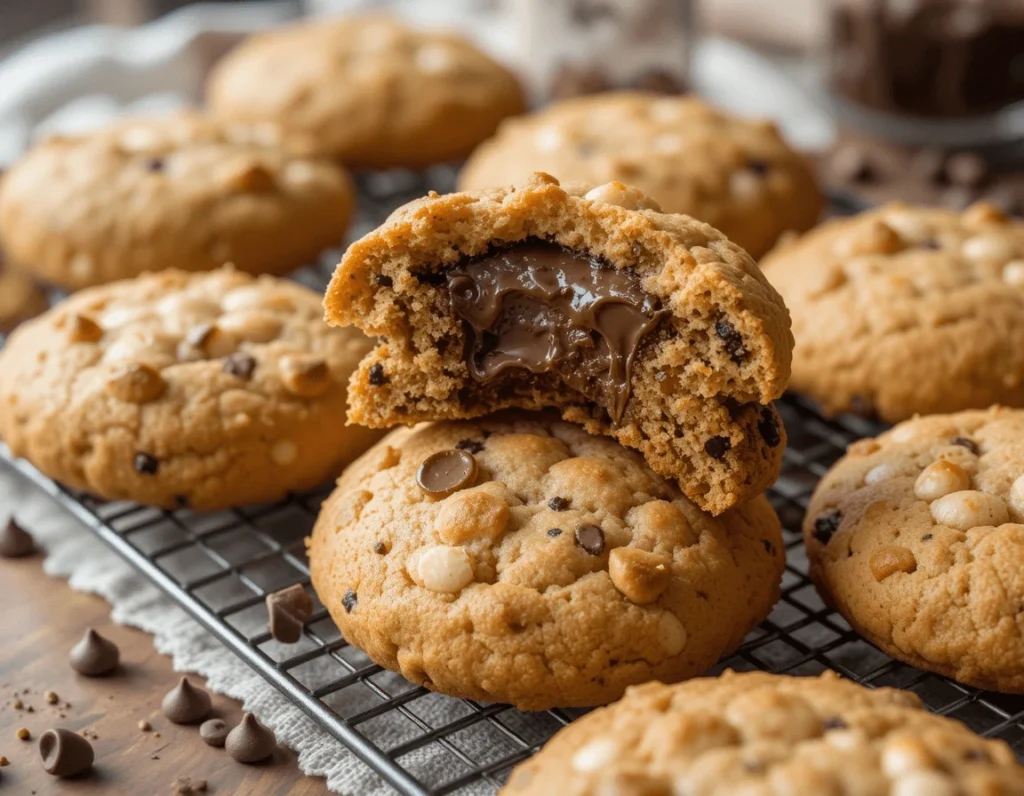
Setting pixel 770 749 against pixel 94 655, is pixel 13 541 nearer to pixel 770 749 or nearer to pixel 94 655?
pixel 94 655

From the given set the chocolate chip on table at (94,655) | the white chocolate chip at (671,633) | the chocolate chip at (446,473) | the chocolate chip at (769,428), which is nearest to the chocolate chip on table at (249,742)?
the chocolate chip on table at (94,655)

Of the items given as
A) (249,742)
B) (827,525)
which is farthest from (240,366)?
(827,525)

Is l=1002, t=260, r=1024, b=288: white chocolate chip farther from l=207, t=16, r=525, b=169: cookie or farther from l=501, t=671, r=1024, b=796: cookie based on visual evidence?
l=207, t=16, r=525, b=169: cookie

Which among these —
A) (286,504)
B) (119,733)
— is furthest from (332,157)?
(119,733)

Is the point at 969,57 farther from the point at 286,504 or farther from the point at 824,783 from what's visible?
the point at 824,783

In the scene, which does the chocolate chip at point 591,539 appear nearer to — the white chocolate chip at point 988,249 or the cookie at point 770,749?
the cookie at point 770,749

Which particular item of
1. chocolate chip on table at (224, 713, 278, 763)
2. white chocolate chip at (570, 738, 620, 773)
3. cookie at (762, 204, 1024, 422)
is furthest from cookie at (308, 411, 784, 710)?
cookie at (762, 204, 1024, 422)
